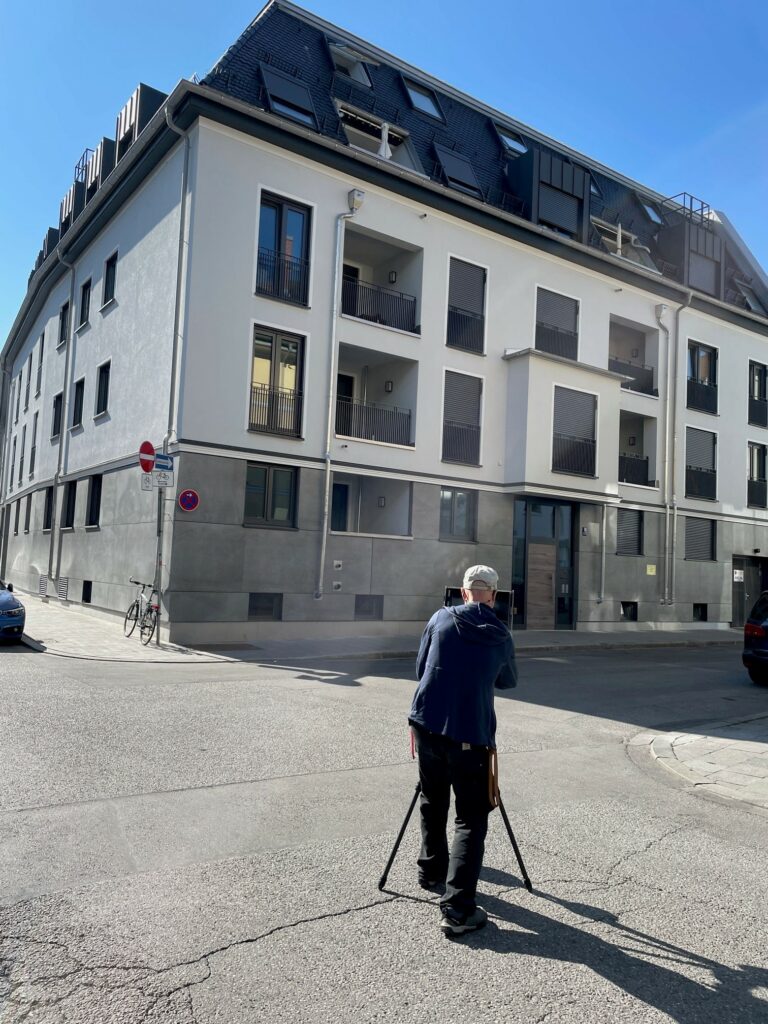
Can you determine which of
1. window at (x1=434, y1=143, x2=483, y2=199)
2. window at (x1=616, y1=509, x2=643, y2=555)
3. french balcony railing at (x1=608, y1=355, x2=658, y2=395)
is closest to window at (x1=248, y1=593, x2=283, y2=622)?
window at (x1=616, y1=509, x2=643, y2=555)

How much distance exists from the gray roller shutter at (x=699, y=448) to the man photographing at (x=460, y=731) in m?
23.2

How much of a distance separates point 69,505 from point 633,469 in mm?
17301

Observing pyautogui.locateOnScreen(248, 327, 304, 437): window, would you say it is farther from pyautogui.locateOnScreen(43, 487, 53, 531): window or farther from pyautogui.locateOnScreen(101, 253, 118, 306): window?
pyautogui.locateOnScreen(43, 487, 53, 531): window

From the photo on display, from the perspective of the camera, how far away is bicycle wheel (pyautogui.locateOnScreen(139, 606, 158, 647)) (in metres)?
14.7

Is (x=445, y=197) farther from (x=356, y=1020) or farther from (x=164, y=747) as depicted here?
(x=356, y=1020)

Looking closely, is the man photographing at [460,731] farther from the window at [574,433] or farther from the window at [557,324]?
the window at [557,324]

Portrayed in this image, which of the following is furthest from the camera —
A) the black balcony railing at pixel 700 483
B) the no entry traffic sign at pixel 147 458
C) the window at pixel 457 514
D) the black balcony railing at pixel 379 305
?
the black balcony railing at pixel 700 483

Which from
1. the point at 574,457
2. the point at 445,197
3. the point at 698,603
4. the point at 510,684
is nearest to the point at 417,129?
the point at 445,197

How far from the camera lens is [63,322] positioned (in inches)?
1022

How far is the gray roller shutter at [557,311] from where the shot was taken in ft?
70.6

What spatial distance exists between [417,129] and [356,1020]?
2217 cm

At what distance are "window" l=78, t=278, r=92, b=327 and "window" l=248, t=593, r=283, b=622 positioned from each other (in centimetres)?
1168

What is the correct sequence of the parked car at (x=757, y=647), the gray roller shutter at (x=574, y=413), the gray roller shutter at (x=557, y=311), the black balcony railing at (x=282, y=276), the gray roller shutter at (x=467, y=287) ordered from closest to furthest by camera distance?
the parked car at (x=757, y=647), the black balcony railing at (x=282, y=276), the gray roller shutter at (x=467, y=287), the gray roller shutter at (x=574, y=413), the gray roller shutter at (x=557, y=311)

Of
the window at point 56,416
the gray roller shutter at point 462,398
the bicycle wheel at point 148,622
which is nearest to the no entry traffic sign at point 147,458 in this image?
the bicycle wheel at point 148,622
